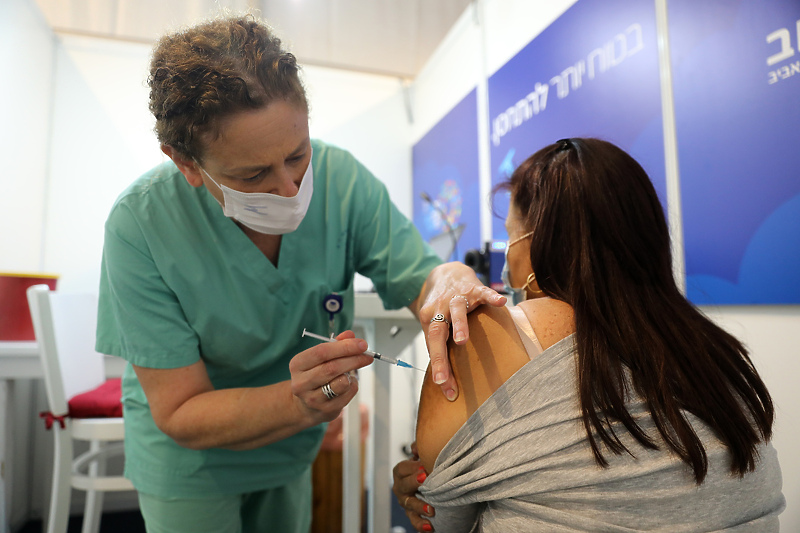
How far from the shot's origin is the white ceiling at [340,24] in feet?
9.19

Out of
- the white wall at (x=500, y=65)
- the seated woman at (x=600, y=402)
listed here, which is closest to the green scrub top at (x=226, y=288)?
the white wall at (x=500, y=65)

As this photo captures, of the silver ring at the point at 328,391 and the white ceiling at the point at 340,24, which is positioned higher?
the white ceiling at the point at 340,24

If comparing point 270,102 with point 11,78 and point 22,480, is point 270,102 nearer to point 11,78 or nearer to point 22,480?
point 11,78

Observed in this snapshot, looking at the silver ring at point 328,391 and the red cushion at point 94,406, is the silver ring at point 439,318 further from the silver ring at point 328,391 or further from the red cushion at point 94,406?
the red cushion at point 94,406

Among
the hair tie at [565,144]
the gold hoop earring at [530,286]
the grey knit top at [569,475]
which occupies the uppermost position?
the hair tie at [565,144]

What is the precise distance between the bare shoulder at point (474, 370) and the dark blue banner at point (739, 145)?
0.93 m

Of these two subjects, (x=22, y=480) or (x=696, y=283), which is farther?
(x=22, y=480)

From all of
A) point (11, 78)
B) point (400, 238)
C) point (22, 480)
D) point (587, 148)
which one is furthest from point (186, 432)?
point (22, 480)

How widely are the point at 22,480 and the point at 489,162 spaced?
2.90 metres

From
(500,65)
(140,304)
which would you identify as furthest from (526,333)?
(500,65)

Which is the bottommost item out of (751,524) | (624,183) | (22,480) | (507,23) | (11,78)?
(22,480)

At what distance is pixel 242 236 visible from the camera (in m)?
0.99

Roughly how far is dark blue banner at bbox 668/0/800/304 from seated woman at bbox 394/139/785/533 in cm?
66

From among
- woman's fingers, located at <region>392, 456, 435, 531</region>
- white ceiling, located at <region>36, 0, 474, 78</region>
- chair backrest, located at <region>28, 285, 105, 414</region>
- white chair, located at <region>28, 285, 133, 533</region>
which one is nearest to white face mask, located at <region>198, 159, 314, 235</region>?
woman's fingers, located at <region>392, 456, 435, 531</region>
